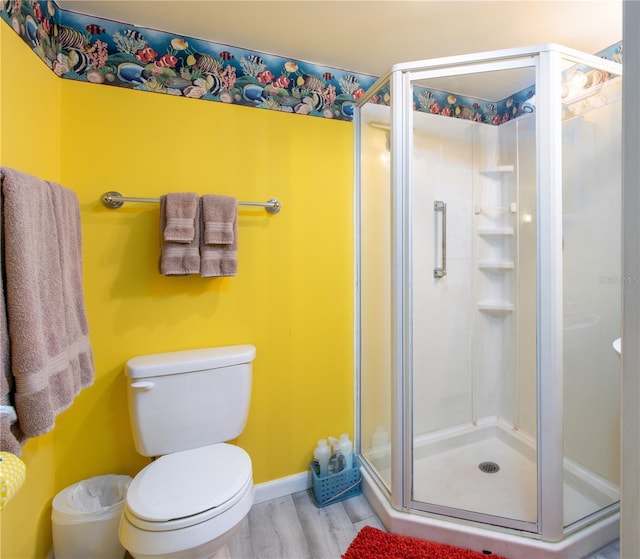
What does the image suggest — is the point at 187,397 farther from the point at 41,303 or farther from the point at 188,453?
the point at 41,303

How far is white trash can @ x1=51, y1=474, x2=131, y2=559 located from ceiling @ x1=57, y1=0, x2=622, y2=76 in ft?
6.51

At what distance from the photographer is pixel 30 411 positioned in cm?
90

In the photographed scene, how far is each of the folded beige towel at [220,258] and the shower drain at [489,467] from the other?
171cm

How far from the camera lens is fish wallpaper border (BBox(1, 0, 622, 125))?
135 cm

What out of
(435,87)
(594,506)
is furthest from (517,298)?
(435,87)

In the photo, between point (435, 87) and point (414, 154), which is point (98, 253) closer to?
point (414, 154)

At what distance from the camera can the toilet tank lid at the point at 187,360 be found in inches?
55.0

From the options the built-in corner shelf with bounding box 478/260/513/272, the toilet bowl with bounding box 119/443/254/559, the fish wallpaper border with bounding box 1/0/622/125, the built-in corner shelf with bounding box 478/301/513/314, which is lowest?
the toilet bowl with bounding box 119/443/254/559

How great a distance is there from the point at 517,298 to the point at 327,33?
66.8 inches

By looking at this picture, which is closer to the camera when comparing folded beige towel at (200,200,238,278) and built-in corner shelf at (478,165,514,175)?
folded beige towel at (200,200,238,278)

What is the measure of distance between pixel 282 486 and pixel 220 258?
4.07ft

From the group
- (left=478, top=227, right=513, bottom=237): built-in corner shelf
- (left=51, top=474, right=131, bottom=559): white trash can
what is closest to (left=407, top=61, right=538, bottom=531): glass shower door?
(left=478, top=227, right=513, bottom=237): built-in corner shelf

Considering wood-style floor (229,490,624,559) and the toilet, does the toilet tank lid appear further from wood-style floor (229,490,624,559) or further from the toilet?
wood-style floor (229,490,624,559)

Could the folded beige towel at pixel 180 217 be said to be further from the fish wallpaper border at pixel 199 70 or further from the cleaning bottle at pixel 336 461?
the cleaning bottle at pixel 336 461
